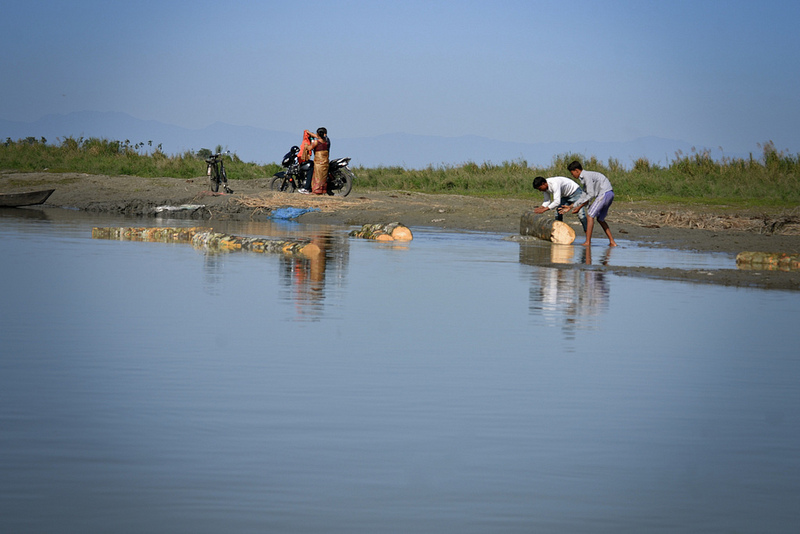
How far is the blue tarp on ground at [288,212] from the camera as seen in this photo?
26453 mm

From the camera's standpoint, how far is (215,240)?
17406 millimetres

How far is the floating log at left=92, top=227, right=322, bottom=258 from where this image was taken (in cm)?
1580

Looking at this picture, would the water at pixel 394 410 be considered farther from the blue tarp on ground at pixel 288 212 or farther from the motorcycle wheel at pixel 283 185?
the motorcycle wheel at pixel 283 185

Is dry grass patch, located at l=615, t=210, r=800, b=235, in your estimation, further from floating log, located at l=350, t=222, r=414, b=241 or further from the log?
floating log, located at l=350, t=222, r=414, b=241

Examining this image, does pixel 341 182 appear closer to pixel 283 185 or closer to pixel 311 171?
pixel 311 171

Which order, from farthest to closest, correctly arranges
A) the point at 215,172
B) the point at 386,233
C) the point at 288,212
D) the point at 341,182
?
the point at 215,172
the point at 341,182
the point at 288,212
the point at 386,233

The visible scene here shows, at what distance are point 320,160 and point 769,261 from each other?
Result: 15.2 meters

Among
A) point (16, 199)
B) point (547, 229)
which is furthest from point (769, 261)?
point (16, 199)

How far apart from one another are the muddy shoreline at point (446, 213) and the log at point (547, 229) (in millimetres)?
717

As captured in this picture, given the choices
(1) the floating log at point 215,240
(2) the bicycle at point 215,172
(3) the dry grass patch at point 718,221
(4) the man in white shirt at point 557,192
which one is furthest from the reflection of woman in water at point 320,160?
(4) the man in white shirt at point 557,192

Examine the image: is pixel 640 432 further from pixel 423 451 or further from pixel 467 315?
pixel 467 315

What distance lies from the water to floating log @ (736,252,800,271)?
3.18 m

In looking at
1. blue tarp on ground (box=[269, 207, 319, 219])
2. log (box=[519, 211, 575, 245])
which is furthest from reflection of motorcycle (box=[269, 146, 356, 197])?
log (box=[519, 211, 575, 245])

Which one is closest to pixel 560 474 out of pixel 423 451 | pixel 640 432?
pixel 423 451
